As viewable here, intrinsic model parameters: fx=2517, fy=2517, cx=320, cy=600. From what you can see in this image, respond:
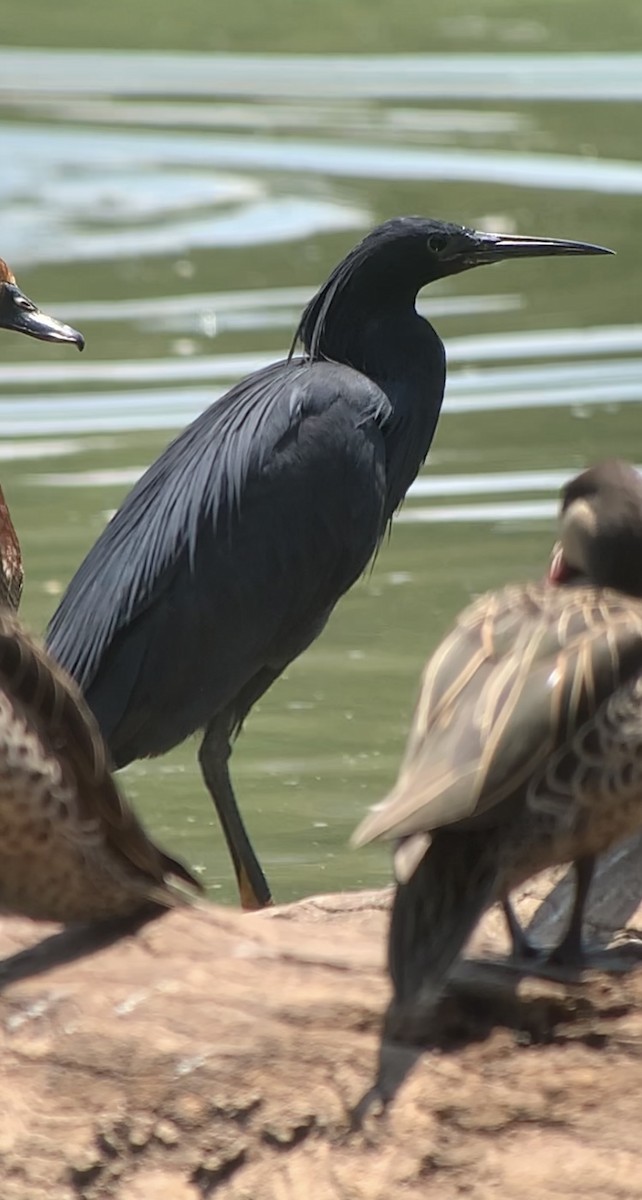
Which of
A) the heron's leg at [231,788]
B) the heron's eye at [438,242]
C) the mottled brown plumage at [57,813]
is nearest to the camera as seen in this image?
the mottled brown plumage at [57,813]

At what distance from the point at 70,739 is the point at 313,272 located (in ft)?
28.2

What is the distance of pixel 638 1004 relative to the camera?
3.57 metres

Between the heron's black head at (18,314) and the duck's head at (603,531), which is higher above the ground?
the duck's head at (603,531)

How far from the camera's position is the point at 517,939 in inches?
148

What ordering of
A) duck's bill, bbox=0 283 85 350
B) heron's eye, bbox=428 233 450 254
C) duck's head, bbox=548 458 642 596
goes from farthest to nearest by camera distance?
duck's bill, bbox=0 283 85 350
heron's eye, bbox=428 233 450 254
duck's head, bbox=548 458 642 596

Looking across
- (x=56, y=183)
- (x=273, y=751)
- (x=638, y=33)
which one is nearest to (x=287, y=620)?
(x=273, y=751)

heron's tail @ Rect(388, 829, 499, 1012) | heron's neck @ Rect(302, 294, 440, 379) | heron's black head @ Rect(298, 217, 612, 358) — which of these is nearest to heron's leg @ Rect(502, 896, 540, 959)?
heron's tail @ Rect(388, 829, 499, 1012)

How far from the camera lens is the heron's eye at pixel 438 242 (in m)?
6.36

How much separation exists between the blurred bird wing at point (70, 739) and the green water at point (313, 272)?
2126mm

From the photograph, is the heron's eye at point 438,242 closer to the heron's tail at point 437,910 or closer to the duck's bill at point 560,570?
the duck's bill at point 560,570

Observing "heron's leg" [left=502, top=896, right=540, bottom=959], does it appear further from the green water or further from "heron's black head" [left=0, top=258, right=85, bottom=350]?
"heron's black head" [left=0, top=258, right=85, bottom=350]

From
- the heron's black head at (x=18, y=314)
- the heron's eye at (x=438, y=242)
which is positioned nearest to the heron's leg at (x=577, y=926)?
the heron's eye at (x=438, y=242)

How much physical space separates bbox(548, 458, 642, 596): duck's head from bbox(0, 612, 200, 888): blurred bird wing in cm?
80

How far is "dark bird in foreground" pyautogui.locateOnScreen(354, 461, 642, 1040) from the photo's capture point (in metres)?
3.41
